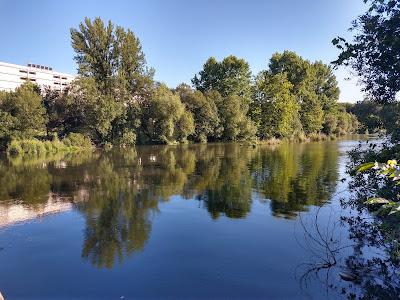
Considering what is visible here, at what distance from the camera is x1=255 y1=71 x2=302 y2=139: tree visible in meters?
76.4

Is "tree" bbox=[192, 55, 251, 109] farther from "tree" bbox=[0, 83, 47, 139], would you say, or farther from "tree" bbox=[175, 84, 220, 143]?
"tree" bbox=[0, 83, 47, 139]

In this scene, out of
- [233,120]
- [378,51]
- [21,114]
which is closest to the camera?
[378,51]

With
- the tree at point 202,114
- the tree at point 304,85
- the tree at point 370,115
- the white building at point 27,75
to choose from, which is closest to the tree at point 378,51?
the tree at point 370,115

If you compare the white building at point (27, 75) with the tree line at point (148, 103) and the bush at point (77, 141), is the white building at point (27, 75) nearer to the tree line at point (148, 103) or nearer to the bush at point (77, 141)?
the tree line at point (148, 103)

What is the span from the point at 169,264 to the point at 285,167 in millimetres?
23074

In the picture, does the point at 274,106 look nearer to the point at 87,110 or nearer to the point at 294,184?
the point at 87,110

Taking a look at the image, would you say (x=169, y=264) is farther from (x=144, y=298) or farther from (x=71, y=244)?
(x=71, y=244)

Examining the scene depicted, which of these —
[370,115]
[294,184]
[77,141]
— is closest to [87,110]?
[77,141]

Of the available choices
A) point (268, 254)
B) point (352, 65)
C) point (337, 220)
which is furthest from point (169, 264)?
point (352, 65)

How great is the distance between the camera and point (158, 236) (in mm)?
13172

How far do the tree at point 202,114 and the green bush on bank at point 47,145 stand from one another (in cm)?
2364

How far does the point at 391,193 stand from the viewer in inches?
352

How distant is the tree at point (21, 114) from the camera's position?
48.3 metres

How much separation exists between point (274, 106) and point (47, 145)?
46.2m
